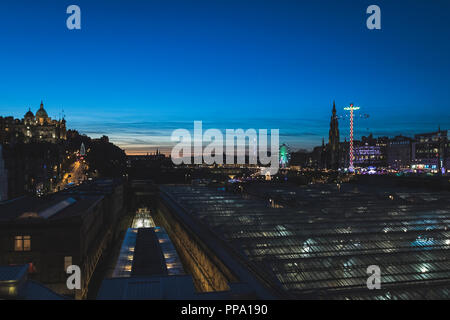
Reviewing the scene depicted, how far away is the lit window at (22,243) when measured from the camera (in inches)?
1091

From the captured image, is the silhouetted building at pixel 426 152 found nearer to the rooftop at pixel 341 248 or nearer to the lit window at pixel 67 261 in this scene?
the rooftop at pixel 341 248

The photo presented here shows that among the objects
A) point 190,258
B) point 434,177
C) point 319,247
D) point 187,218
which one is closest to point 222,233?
point 190,258

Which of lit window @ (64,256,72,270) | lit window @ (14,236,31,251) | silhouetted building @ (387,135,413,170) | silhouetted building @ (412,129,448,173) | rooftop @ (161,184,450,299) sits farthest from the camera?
silhouetted building @ (387,135,413,170)

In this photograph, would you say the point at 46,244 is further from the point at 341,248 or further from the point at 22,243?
the point at 341,248

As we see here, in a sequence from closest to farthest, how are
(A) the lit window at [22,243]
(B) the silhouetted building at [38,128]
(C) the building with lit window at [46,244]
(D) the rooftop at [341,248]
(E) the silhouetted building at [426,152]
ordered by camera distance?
1. (D) the rooftop at [341,248]
2. (C) the building with lit window at [46,244]
3. (A) the lit window at [22,243]
4. (E) the silhouetted building at [426,152]
5. (B) the silhouetted building at [38,128]

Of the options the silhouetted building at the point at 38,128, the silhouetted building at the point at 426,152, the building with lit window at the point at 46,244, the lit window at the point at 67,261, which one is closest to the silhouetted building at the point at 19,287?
the building with lit window at the point at 46,244

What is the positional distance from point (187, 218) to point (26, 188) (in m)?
55.1

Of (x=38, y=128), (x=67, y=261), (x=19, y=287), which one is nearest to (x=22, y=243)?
(x=67, y=261)

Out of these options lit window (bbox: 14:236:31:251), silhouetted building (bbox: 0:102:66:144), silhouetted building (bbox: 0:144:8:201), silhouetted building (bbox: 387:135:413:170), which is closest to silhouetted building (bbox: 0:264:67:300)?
lit window (bbox: 14:236:31:251)

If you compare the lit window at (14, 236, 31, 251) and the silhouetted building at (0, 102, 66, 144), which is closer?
the lit window at (14, 236, 31, 251)

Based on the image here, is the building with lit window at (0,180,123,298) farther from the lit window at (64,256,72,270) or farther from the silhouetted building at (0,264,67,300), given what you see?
the silhouetted building at (0,264,67,300)

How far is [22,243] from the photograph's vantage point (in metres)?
27.8

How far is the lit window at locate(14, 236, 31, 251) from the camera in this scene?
2770cm

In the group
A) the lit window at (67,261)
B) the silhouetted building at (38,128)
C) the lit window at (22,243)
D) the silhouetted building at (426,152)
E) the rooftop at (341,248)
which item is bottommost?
the lit window at (67,261)
